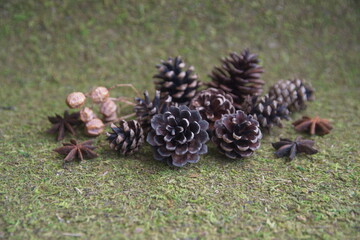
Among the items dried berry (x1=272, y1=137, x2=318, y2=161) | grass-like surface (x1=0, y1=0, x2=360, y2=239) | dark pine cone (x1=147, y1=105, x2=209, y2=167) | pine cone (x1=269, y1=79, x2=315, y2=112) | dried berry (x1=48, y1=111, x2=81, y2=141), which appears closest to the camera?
grass-like surface (x1=0, y1=0, x2=360, y2=239)

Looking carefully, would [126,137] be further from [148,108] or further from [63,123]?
[63,123]

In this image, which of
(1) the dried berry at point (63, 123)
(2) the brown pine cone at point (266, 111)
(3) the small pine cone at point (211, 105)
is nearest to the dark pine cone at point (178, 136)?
(3) the small pine cone at point (211, 105)

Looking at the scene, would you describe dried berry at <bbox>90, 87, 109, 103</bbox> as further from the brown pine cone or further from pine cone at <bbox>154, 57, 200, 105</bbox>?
the brown pine cone

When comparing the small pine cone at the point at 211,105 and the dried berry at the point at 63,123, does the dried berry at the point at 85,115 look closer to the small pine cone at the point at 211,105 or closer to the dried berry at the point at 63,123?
the dried berry at the point at 63,123

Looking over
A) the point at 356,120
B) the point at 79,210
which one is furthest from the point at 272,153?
the point at 79,210

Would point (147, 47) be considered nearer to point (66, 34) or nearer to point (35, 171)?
point (66, 34)

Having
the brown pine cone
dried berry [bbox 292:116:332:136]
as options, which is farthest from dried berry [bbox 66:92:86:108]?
dried berry [bbox 292:116:332:136]
